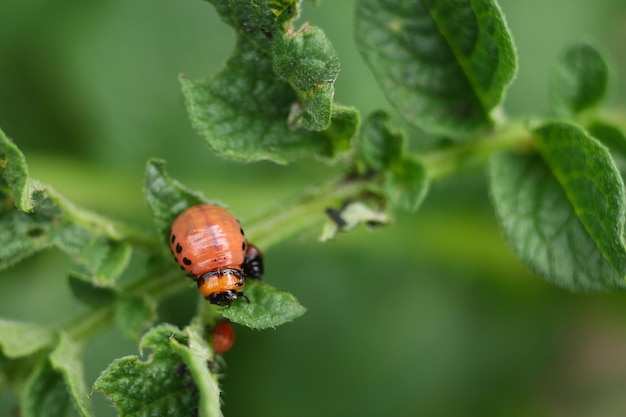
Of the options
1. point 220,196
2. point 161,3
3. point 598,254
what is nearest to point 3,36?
point 161,3

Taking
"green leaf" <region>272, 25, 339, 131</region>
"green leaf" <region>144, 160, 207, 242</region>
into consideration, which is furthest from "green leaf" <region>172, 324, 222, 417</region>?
"green leaf" <region>272, 25, 339, 131</region>

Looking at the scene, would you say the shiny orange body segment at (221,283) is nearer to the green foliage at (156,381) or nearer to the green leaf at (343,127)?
the green foliage at (156,381)

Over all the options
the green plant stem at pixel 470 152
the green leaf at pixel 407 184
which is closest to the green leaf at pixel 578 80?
the green plant stem at pixel 470 152

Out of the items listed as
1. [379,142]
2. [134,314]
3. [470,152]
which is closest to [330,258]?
[470,152]

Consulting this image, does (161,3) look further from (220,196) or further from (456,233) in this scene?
(456,233)

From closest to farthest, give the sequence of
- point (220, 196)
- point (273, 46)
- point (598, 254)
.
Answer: point (273, 46) → point (598, 254) → point (220, 196)

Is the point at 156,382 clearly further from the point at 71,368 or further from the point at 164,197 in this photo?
the point at 164,197
